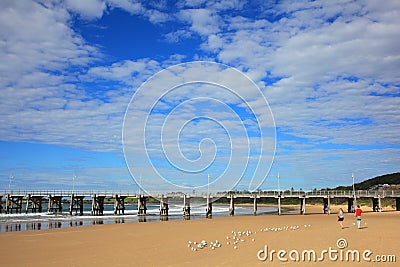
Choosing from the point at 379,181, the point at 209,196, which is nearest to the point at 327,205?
the point at 209,196

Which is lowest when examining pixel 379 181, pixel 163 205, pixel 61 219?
pixel 61 219

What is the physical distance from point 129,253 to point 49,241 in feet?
26.3

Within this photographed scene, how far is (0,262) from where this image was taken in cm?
1421

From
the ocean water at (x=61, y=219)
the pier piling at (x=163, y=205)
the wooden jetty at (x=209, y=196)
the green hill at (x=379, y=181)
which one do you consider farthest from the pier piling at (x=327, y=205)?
the green hill at (x=379, y=181)

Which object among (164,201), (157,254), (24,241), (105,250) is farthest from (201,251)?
(164,201)

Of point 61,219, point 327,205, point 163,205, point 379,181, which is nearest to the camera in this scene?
point 61,219

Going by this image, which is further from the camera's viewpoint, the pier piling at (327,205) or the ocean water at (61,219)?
the pier piling at (327,205)

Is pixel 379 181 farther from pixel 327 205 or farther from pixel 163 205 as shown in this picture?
pixel 163 205

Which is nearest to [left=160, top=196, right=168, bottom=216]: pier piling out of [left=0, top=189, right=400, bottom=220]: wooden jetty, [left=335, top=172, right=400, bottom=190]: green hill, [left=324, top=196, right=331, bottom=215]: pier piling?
[left=0, top=189, right=400, bottom=220]: wooden jetty

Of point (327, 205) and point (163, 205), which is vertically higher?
point (163, 205)

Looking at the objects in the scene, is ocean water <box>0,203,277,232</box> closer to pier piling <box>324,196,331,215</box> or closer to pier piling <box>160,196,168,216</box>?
pier piling <box>160,196,168,216</box>

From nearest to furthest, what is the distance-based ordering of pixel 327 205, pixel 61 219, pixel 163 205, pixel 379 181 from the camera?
pixel 61 219 < pixel 163 205 < pixel 327 205 < pixel 379 181

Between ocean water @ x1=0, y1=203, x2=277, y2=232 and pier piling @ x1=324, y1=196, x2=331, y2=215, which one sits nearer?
ocean water @ x1=0, y1=203, x2=277, y2=232

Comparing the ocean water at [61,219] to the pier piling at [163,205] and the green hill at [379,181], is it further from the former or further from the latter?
the green hill at [379,181]
